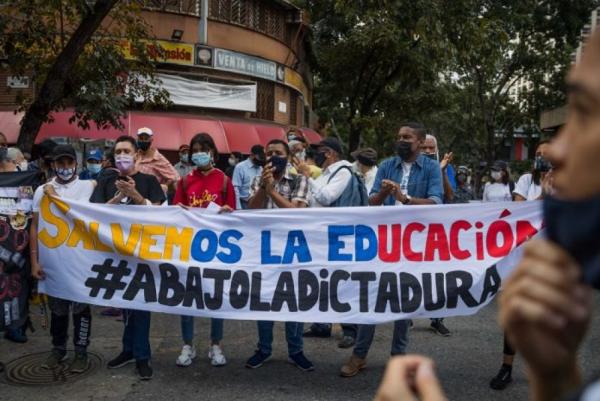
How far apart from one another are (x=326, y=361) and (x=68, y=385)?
210 cm

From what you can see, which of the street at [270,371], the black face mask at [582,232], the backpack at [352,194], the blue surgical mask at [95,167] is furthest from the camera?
the blue surgical mask at [95,167]

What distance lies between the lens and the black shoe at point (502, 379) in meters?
4.89

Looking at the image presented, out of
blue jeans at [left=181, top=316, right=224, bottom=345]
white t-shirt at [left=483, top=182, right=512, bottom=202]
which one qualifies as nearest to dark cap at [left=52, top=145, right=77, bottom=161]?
blue jeans at [left=181, top=316, right=224, bottom=345]

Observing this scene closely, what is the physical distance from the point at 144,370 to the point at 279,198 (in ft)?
5.62

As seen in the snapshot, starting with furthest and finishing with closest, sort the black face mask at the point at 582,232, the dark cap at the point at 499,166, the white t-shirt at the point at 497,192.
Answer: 1. the dark cap at the point at 499,166
2. the white t-shirt at the point at 497,192
3. the black face mask at the point at 582,232

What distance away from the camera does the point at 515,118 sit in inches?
1141

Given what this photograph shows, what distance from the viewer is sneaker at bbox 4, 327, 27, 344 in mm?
6047

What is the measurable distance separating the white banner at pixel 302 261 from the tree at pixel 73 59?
355 cm

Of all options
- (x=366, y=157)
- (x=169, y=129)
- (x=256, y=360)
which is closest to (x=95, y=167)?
(x=366, y=157)

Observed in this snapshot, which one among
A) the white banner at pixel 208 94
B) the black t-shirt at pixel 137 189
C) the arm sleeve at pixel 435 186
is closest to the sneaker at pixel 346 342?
the arm sleeve at pixel 435 186

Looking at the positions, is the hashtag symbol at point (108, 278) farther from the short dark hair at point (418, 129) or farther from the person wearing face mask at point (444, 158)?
the person wearing face mask at point (444, 158)

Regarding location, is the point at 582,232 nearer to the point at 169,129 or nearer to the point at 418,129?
the point at 418,129

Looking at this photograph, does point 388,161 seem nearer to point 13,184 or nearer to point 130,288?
point 130,288

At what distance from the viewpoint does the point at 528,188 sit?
6039mm
